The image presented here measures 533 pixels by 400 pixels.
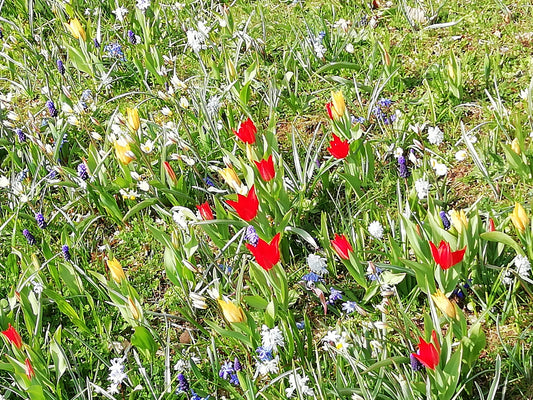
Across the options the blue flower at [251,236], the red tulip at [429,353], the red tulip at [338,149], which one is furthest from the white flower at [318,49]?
the red tulip at [429,353]

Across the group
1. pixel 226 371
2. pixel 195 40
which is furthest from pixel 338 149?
pixel 195 40

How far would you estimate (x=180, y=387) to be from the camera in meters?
2.26

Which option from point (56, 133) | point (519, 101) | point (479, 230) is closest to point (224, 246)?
point (479, 230)

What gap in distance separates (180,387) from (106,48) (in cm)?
232

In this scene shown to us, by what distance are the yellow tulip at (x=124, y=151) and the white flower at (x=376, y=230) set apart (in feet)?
3.38

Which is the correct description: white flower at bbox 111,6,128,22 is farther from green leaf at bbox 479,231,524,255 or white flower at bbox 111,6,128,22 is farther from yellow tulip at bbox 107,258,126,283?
green leaf at bbox 479,231,524,255

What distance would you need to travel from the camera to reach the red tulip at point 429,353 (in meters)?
1.79

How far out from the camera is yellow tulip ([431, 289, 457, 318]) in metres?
1.93

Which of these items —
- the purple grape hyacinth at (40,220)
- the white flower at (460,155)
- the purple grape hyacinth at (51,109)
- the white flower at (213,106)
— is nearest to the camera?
the white flower at (460,155)

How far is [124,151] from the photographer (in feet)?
9.27

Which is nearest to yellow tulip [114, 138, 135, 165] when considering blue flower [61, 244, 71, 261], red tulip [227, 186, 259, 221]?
blue flower [61, 244, 71, 261]

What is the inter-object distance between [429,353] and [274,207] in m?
0.96

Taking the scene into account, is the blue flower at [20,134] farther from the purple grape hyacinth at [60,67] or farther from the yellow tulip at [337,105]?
the yellow tulip at [337,105]

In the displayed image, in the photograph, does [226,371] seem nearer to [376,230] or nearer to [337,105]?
[376,230]
